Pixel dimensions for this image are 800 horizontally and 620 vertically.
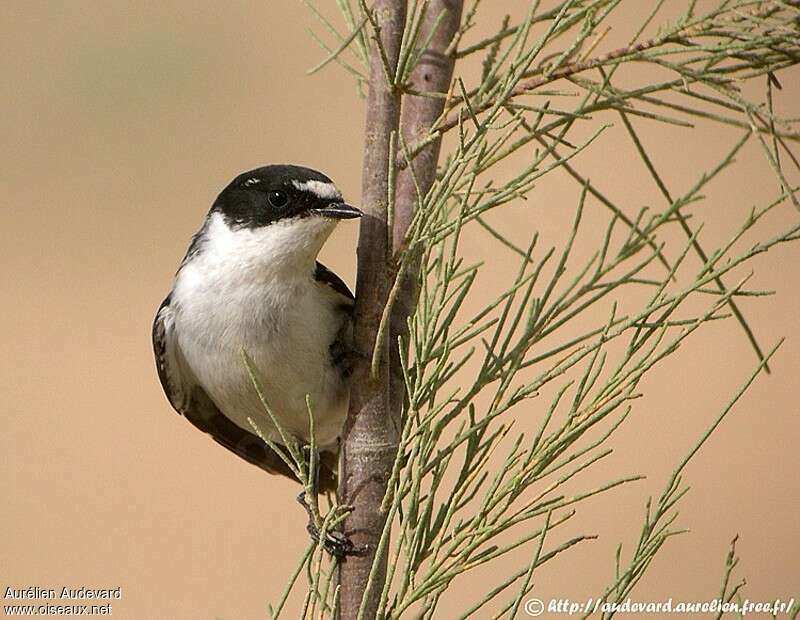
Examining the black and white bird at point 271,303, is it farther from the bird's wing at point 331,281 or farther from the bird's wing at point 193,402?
the bird's wing at point 193,402

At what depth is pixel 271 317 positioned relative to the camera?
3082 millimetres

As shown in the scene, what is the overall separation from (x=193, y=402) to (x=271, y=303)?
796 mm

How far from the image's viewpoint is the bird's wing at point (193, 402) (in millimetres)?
3494

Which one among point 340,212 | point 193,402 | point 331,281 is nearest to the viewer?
point 340,212

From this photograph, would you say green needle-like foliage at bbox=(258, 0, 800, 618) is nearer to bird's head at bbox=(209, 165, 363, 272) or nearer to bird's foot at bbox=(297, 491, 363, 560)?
bird's foot at bbox=(297, 491, 363, 560)

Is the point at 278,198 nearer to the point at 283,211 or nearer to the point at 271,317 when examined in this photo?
the point at 283,211

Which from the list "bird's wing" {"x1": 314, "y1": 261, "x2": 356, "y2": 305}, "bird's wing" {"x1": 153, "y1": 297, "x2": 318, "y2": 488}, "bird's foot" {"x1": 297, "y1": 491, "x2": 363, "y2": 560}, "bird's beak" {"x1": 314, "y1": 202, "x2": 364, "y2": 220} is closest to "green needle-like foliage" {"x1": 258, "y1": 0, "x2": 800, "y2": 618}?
"bird's foot" {"x1": 297, "y1": 491, "x2": 363, "y2": 560}

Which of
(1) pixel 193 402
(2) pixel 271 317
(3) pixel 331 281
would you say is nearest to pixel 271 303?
(2) pixel 271 317

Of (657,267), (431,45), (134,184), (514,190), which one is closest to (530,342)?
(514,190)

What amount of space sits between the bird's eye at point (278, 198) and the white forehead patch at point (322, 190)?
9cm

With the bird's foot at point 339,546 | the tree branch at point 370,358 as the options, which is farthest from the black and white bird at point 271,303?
the bird's foot at point 339,546

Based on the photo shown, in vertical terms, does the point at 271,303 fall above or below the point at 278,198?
below

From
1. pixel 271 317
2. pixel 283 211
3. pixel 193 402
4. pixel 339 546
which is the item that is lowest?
pixel 193 402

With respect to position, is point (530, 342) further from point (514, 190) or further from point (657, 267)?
point (657, 267)
